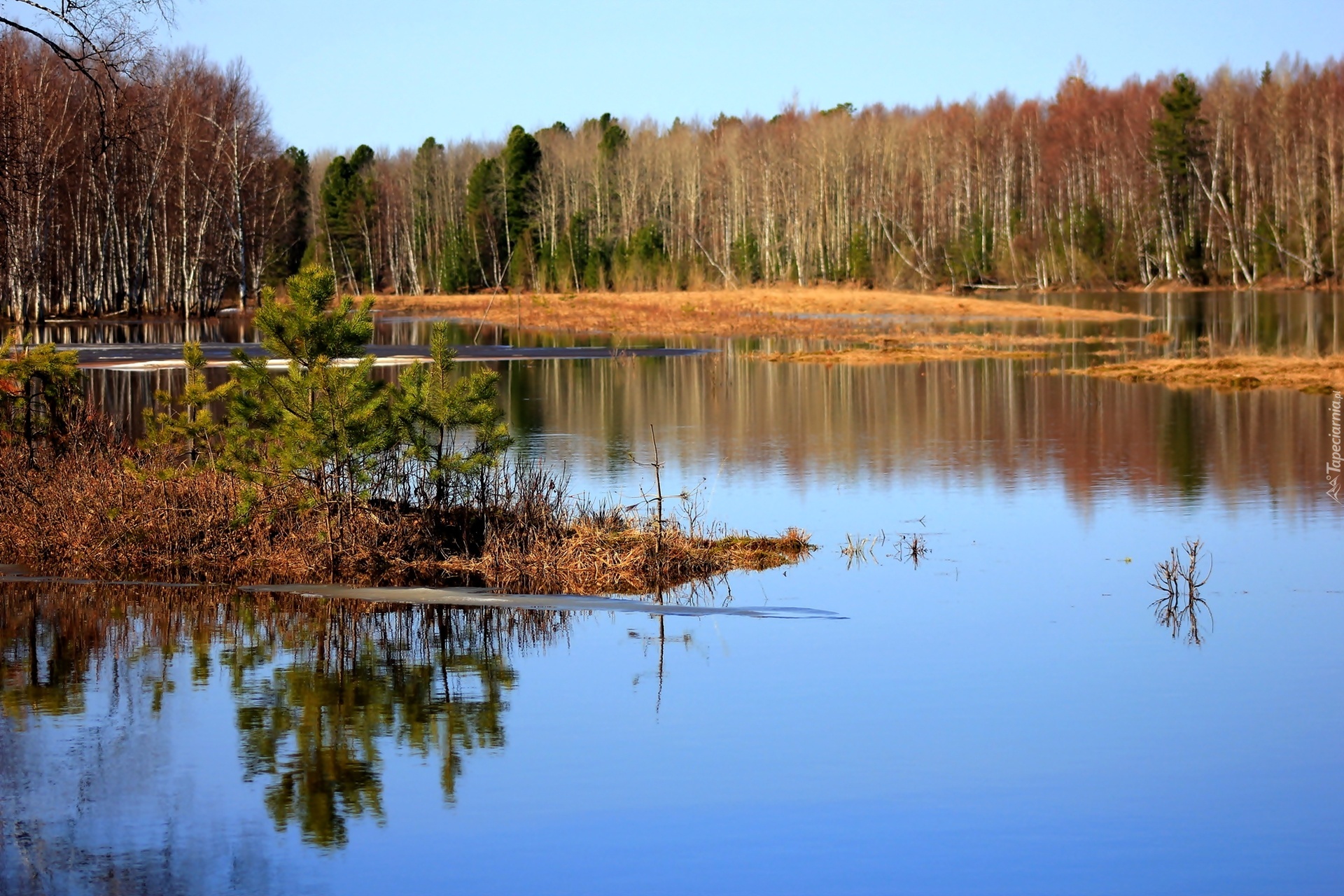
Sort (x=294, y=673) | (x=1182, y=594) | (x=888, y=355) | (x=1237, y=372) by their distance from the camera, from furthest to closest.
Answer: (x=888, y=355) < (x=1237, y=372) < (x=1182, y=594) < (x=294, y=673)

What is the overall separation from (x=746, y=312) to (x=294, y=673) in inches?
2064

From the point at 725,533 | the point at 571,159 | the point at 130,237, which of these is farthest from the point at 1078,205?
the point at 725,533

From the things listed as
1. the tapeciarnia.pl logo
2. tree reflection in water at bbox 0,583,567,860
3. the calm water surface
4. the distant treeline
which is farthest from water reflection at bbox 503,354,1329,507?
the distant treeline

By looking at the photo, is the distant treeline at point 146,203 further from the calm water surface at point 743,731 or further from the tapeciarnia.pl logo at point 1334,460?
the calm water surface at point 743,731

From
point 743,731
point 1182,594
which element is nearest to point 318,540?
point 743,731

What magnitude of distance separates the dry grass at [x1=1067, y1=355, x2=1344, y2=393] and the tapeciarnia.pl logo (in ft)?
12.3

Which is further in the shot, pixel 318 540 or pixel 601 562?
pixel 601 562

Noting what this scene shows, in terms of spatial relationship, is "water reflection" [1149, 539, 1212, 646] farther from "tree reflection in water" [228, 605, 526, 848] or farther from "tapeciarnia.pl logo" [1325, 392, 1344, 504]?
"tree reflection in water" [228, 605, 526, 848]

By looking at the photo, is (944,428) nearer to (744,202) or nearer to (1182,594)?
(1182,594)

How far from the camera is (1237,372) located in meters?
31.9

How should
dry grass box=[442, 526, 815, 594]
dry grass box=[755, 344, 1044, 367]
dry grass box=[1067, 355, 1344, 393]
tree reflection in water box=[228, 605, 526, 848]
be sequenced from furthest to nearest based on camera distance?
dry grass box=[755, 344, 1044, 367] < dry grass box=[1067, 355, 1344, 393] < dry grass box=[442, 526, 815, 594] < tree reflection in water box=[228, 605, 526, 848]

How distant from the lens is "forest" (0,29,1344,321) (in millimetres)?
64250

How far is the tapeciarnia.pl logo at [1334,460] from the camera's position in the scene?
57.6 feet

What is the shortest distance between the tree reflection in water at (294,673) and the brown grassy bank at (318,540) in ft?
1.74
